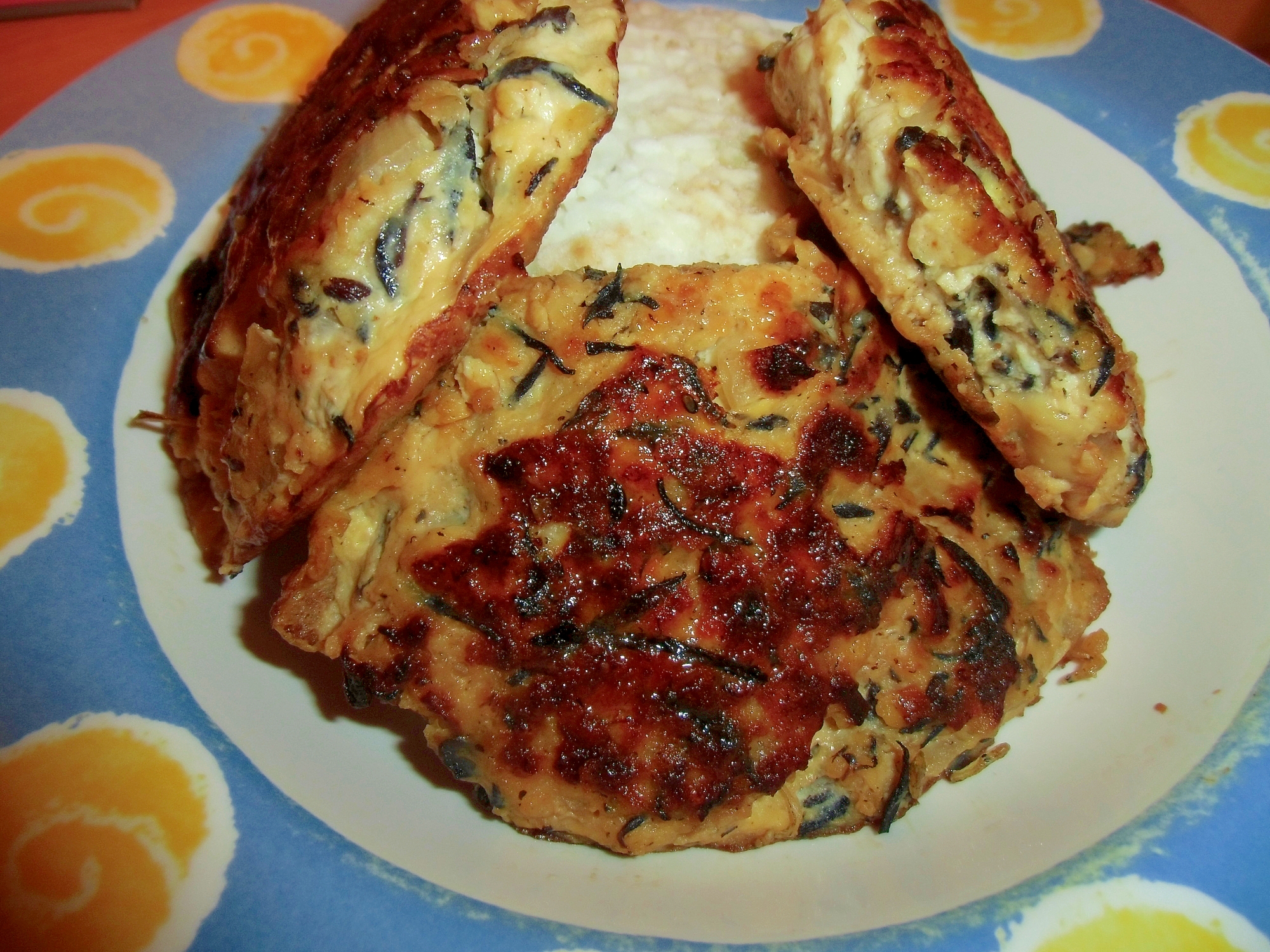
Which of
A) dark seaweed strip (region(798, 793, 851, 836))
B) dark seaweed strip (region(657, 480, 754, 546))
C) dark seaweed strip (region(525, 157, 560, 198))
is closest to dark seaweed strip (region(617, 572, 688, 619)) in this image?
dark seaweed strip (region(657, 480, 754, 546))

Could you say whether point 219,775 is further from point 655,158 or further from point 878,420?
point 655,158

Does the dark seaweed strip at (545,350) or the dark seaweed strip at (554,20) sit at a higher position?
the dark seaweed strip at (554,20)

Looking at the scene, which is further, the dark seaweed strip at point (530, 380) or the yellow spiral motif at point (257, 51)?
the yellow spiral motif at point (257, 51)

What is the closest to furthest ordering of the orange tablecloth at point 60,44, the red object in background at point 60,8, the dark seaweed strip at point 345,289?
the dark seaweed strip at point 345,289 → the orange tablecloth at point 60,44 → the red object in background at point 60,8

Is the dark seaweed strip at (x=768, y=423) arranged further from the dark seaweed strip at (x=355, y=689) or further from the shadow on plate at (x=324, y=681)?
the shadow on plate at (x=324, y=681)

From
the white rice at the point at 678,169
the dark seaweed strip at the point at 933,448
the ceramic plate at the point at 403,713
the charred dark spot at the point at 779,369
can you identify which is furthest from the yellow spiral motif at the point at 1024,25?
the charred dark spot at the point at 779,369

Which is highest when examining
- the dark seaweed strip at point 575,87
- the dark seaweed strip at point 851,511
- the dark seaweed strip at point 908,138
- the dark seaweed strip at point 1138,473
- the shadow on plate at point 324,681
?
the dark seaweed strip at point 575,87

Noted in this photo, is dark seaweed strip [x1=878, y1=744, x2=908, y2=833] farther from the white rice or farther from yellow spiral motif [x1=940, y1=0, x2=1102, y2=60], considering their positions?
yellow spiral motif [x1=940, y1=0, x2=1102, y2=60]

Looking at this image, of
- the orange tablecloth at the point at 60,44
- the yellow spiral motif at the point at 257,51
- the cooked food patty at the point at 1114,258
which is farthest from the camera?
the orange tablecloth at the point at 60,44
